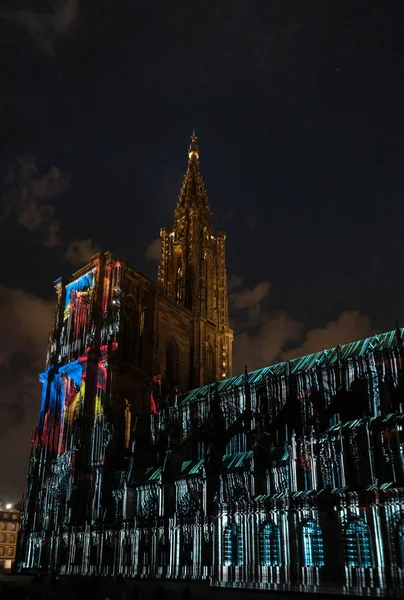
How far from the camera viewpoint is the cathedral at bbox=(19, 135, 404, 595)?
32.1m

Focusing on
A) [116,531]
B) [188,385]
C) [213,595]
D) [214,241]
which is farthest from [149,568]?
[214,241]

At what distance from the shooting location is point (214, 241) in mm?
78125

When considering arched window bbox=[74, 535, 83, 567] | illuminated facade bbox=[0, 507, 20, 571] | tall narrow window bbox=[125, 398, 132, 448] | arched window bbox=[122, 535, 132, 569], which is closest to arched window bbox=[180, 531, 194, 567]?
arched window bbox=[122, 535, 132, 569]

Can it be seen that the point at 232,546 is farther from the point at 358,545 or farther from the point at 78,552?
the point at 78,552

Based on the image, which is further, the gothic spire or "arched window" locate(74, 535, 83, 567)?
the gothic spire

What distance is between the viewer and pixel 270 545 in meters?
34.3

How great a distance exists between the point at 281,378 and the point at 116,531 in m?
19.2

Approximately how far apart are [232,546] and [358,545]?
9144 millimetres

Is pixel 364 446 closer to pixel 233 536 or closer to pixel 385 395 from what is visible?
pixel 385 395

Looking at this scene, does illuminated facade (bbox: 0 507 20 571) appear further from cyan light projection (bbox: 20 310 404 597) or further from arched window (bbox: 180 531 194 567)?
arched window (bbox: 180 531 194 567)

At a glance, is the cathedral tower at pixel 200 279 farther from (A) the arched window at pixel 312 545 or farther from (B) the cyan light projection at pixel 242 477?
(A) the arched window at pixel 312 545

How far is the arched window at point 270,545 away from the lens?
3366cm

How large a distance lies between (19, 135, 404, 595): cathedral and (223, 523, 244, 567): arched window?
3.8 inches

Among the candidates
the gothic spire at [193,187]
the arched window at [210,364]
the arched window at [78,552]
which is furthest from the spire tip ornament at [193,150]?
A: the arched window at [78,552]
